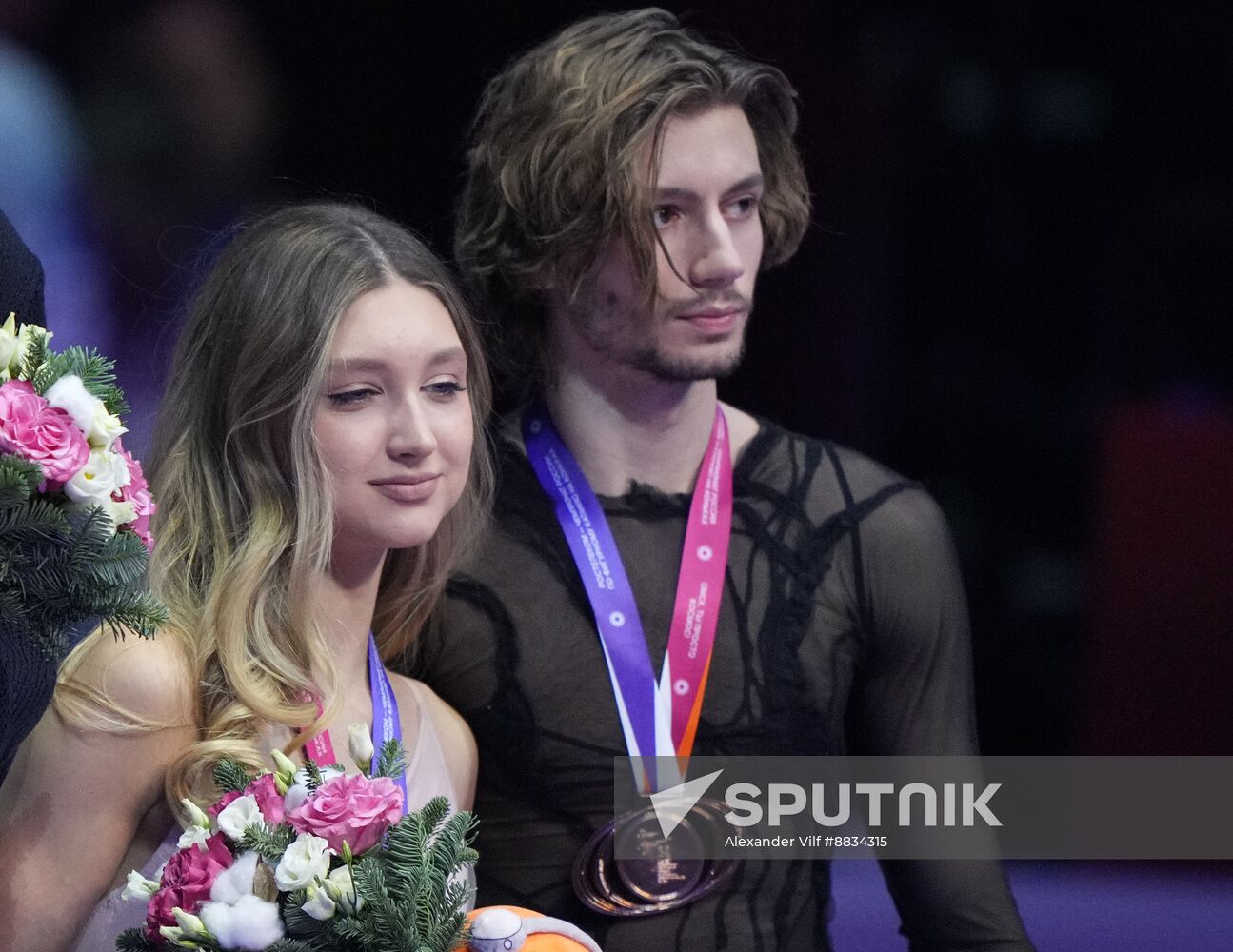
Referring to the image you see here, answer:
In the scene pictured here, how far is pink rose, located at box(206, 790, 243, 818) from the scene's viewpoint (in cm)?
212

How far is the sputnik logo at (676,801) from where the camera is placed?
2820mm

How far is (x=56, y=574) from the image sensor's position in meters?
1.87

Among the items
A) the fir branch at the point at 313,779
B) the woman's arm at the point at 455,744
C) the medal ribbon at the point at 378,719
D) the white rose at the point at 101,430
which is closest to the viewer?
the white rose at the point at 101,430

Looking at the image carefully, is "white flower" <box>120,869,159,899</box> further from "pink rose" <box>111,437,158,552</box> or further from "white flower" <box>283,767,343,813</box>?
"pink rose" <box>111,437,158,552</box>

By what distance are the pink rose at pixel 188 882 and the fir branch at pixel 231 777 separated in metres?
0.09

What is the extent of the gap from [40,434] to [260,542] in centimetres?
66

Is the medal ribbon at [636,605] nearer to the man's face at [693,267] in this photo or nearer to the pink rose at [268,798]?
the man's face at [693,267]

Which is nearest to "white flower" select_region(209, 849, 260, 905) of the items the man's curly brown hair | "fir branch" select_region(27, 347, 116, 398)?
"fir branch" select_region(27, 347, 116, 398)

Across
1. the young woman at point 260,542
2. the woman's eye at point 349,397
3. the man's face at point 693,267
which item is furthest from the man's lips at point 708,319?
the woman's eye at point 349,397

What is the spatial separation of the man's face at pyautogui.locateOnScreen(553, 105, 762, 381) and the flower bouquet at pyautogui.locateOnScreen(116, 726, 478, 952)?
105 cm

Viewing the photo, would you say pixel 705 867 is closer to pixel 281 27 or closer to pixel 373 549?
pixel 373 549

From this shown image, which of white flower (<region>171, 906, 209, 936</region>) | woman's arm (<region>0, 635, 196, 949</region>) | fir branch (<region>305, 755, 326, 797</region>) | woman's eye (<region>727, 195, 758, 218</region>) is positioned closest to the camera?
white flower (<region>171, 906, 209, 936</region>)

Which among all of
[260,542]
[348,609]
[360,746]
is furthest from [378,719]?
[360,746]

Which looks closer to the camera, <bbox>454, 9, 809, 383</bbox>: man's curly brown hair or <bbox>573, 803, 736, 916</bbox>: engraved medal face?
<bbox>573, 803, 736, 916</bbox>: engraved medal face
